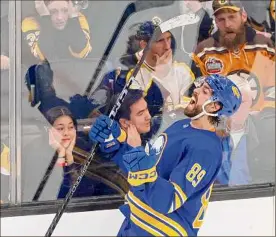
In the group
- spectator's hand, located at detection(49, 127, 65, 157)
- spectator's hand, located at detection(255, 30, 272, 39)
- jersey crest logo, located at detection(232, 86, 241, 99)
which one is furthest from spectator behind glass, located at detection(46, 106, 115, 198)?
spectator's hand, located at detection(255, 30, 272, 39)

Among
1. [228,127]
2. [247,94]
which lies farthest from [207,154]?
[247,94]

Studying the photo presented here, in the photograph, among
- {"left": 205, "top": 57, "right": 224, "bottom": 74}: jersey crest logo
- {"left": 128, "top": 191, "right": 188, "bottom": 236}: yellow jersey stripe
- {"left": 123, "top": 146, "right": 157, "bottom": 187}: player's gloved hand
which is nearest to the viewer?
{"left": 123, "top": 146, "right": 157, "bottom": 187}: player's gloved hand

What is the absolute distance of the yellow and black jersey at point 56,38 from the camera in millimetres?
2123

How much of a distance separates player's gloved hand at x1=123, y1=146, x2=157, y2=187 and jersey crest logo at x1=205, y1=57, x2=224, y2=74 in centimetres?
41

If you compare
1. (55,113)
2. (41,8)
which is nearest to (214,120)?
(55,113)

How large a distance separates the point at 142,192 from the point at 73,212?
275 mm

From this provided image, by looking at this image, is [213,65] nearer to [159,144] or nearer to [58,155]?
[159,144]

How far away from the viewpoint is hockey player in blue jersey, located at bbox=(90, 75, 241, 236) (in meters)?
2.06

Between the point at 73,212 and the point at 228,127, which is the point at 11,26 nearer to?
the point at 73,212

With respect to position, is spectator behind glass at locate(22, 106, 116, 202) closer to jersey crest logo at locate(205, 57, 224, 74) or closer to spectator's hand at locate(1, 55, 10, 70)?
spectator's hand at locate(1, 55, 10, 70)

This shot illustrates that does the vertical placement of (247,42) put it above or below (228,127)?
above

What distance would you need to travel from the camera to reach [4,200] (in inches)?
84.8

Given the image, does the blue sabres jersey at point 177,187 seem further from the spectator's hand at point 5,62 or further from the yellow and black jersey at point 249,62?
the spectator's hand at point 5,62

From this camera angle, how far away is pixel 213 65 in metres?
2.22
